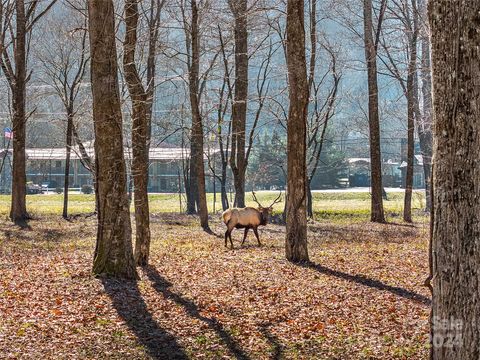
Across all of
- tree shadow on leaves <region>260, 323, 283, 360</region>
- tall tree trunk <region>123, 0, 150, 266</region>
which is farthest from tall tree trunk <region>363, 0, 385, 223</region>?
tree shadow on leaves <region>260, 323, 283, 360</region>

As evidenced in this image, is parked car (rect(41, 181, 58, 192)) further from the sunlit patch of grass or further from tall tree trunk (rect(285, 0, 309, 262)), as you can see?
tall tree trunk (rect(285, 0, 309, 262))

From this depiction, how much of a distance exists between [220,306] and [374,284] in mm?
3246

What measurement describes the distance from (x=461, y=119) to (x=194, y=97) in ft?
56.6

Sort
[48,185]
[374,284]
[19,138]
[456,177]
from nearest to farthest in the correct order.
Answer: [456,177], [374,284], [19,138], [48,185]

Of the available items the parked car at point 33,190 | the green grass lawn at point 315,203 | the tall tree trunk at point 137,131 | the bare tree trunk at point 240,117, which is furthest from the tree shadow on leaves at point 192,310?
the parked car at point 33,190

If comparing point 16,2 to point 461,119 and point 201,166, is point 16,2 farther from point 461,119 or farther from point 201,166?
A: point 461,119

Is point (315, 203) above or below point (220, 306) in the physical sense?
above

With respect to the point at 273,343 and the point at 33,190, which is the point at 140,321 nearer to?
the point at 273,343

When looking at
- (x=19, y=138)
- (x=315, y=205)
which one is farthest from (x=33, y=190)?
(x=19, y=138)

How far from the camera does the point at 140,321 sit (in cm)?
859

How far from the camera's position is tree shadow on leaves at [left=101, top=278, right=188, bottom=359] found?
7.35m

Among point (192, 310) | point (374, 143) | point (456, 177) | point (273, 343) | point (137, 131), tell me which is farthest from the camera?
point (374, 143)

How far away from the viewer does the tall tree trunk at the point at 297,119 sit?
44.2ft

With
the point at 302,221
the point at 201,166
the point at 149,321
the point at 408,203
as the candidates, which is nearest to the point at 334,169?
the point at 408,203
